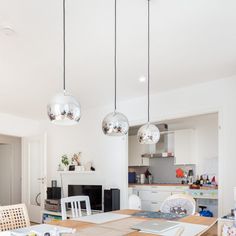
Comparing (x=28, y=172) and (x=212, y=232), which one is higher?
(x=212, y=232)

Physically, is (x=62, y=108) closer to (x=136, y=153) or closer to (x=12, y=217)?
(x=12, y=217)

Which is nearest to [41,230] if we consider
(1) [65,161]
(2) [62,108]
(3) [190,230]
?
(2) [62,108]

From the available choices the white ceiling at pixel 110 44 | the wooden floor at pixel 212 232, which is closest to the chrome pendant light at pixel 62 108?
the white ceiling at pixel 110 44

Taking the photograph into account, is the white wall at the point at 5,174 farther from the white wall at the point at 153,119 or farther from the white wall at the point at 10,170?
the white wall at the point at 153,119

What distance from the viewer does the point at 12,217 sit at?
265cm

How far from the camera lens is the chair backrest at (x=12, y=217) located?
2574 mm

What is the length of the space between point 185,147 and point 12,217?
15.1 ft

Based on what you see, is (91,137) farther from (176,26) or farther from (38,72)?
(176,26)

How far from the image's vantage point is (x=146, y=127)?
9.71 feet

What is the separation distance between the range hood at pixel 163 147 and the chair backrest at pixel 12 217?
4.53m

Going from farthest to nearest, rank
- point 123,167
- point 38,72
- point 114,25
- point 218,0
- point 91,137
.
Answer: point 91,137, point 123,167, point 38,72, point 114,25, point 218,0

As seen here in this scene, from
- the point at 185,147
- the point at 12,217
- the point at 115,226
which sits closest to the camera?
the point at 115,226

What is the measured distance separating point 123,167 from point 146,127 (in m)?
2.77

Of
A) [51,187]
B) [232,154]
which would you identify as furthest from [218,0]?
[51,187]
